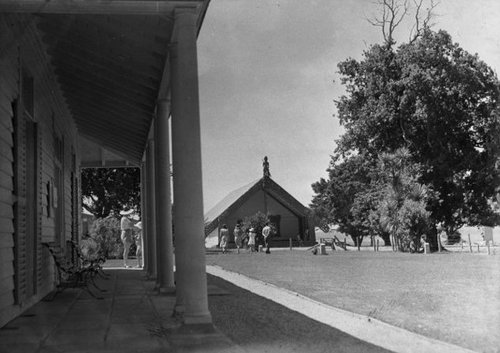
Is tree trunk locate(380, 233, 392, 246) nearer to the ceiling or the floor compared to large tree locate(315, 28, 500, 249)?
nearer to the floor

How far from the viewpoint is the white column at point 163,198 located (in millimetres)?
9180

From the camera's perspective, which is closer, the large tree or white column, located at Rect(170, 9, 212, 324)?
white column, located at Rect(170, 9, 212, 324)

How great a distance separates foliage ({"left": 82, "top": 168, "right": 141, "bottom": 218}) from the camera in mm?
33156

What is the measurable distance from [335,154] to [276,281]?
23024mm

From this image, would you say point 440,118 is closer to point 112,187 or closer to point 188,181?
point 112,187

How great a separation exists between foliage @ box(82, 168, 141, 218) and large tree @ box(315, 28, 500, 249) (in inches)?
497

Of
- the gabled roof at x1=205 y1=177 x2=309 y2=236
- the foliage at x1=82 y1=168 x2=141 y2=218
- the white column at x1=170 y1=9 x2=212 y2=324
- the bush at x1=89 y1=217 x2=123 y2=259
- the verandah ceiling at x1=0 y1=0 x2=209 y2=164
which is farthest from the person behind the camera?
the gabled roof at x1=205 y1=177 x2=309 y2=236

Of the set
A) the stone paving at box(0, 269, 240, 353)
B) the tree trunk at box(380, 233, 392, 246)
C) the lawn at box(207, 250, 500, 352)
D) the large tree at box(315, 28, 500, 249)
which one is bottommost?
the lawn at box(207, 250, 500, 352)

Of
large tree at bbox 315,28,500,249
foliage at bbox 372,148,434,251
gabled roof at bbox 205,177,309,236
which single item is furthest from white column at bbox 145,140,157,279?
gabled roof at bbox 205,177,309,236

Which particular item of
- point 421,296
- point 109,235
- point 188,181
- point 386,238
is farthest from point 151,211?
point 386,238

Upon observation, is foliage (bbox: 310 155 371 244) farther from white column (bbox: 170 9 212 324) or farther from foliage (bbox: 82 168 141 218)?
white column (bbox: 170 9 212 324)

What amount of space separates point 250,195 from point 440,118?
1608cm

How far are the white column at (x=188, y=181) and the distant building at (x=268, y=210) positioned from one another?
3509cm

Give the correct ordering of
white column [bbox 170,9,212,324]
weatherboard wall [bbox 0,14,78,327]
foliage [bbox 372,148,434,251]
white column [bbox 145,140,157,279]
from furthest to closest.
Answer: foliage [bbox 372,148,434,251] < white column [bbox 145,140,157,279] < weatherboard wall [bbox 0,14,78,327] < white column [bbox 170,9,212,324]
